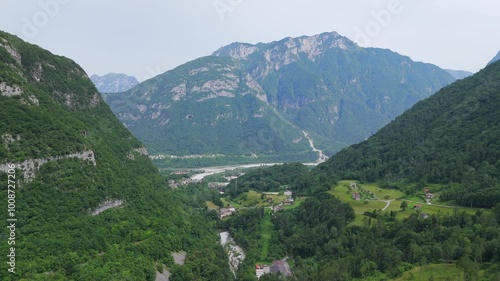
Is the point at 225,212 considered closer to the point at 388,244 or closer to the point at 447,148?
the point at 388,244

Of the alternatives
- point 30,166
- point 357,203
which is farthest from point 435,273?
point 30,166

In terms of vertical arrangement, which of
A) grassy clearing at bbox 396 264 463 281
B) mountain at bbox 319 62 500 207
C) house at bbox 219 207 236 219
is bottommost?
house at bbox 219 207 236 219

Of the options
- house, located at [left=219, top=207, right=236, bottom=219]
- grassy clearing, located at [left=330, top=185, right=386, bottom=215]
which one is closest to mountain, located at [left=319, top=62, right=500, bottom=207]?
grassy clearing, located at [left=330, top=185, right=386, bottom=215]

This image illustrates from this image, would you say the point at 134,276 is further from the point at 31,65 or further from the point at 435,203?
the point at 435,203

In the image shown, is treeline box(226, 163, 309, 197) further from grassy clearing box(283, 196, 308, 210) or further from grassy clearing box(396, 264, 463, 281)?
grassy clearing box(396, 264, 463, 281)

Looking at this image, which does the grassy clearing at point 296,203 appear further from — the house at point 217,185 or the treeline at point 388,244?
the house at point 217,185

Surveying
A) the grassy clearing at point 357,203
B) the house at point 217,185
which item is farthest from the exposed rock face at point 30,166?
the house at point 217,185
